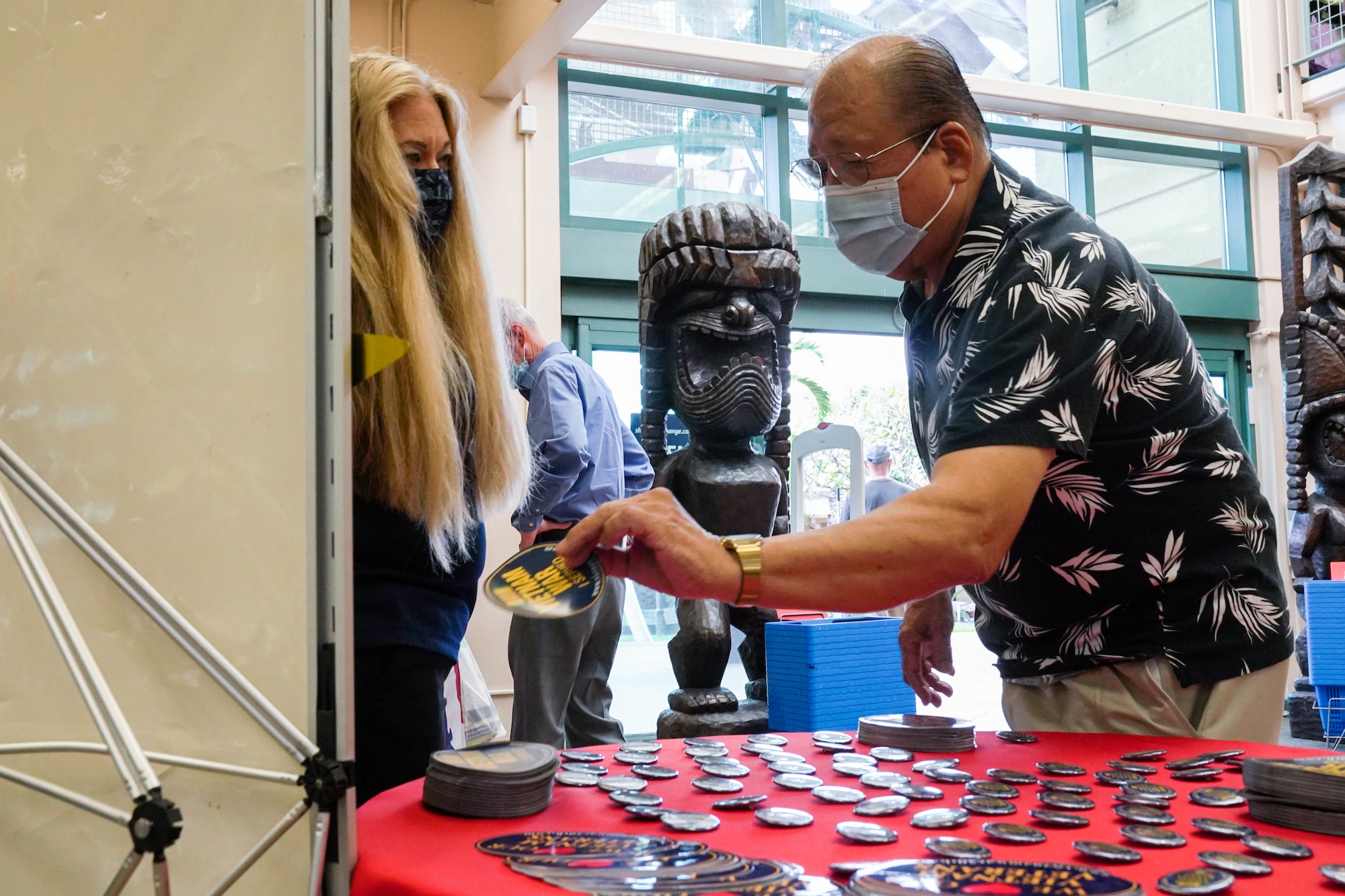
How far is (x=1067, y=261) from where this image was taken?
4.64ft

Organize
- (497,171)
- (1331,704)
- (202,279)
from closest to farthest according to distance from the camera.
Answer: (202,279)
(1331,704)
(497,171)

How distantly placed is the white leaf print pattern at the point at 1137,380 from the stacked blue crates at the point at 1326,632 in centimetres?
409

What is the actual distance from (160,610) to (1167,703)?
1.32 meters

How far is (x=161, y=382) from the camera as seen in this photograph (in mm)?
1061

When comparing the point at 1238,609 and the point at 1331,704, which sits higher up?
the point at 1238,609

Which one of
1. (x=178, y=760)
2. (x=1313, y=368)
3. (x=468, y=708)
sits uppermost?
(x=1313, y=368)

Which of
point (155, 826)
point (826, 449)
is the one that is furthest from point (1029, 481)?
point (826, 449)

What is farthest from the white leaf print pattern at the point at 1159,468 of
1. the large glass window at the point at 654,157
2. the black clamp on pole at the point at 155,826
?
the large glass window at the point at 654,157

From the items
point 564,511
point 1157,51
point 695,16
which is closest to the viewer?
point 564,511

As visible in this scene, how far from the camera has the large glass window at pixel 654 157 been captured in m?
6.25

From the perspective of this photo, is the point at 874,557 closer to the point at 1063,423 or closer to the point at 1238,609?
the point at 1063,423

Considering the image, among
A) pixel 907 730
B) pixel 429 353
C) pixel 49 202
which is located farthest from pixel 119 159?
pixel 907 730

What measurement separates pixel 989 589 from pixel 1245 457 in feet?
1.34

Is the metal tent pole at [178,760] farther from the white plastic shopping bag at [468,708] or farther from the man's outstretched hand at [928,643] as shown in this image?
the white plastic shopping bag at [468,708]
